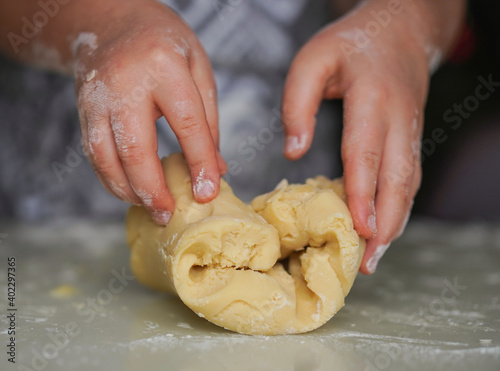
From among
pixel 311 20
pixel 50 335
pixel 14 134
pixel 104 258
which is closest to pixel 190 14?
pixel 311 20

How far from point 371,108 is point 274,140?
2.77 ft

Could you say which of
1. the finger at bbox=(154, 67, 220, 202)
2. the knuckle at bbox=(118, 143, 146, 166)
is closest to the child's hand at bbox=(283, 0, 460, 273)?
the finger at bbox=(154, 67, 220, 202)

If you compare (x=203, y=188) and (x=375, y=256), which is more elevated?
(x=203, y=188)

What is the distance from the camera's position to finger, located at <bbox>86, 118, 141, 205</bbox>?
1036 mm

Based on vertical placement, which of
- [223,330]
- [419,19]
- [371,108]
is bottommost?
[223,330]

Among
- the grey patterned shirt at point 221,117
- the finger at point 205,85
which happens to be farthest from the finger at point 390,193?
the grey patterned shirt at point 221,117

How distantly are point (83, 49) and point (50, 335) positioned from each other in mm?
607

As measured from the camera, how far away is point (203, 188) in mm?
1062

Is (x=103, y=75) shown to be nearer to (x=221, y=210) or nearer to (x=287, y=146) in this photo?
(x=221, y=210)

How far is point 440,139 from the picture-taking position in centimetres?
221

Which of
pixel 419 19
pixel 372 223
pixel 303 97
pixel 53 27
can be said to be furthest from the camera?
pixel 419 19

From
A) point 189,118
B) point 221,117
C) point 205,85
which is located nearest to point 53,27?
point 205,85

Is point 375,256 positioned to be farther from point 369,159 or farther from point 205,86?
point 205,86

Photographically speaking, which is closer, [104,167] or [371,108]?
[104,167]
